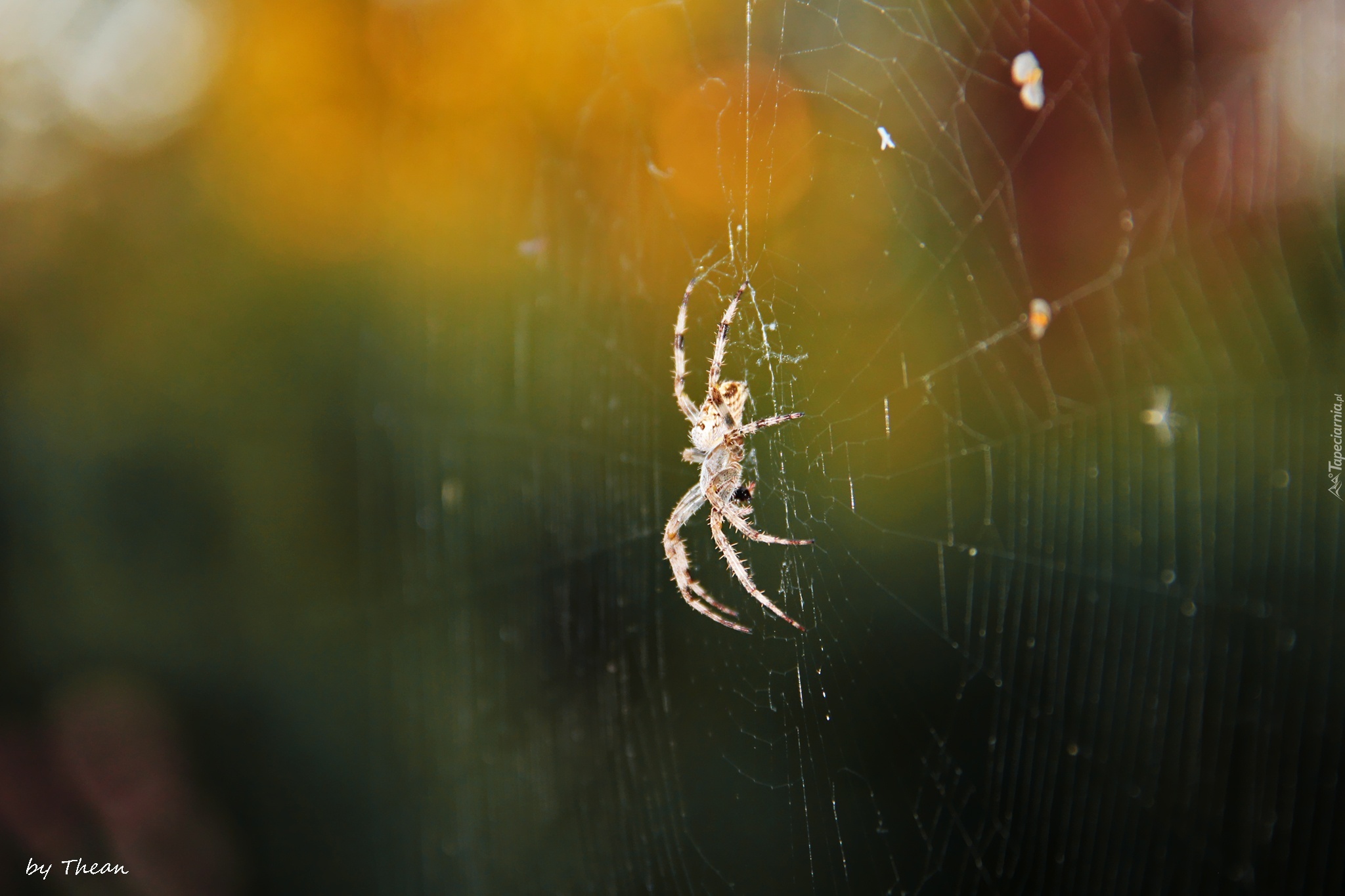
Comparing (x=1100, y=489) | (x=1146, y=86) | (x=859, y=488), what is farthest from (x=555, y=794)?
(x=1146, y=86)

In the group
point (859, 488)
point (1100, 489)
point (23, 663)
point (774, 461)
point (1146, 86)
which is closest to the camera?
point (1146, 86)

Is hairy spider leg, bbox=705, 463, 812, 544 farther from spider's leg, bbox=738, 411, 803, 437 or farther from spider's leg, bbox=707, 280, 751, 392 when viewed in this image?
spider's leg, bbox=707, 280, 751, 392

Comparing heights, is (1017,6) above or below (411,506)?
above

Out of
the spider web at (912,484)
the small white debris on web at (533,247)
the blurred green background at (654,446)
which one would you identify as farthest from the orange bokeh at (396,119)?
the spider web at (912,484)

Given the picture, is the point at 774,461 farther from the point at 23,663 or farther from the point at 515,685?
the point at 23,663

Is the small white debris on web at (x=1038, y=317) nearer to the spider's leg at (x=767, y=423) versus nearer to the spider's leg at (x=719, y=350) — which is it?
the spider's leg at (x=767, y=423)
